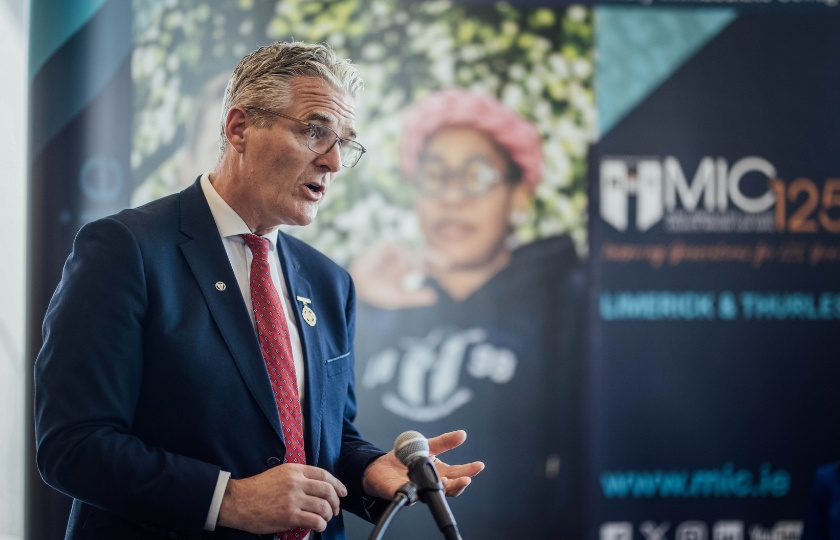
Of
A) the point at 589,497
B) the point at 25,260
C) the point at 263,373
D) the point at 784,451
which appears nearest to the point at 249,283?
the point at 263,373

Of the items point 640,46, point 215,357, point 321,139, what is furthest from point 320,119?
point 640,46

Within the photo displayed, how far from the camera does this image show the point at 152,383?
1479 mm

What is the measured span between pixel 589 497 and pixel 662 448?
42cm

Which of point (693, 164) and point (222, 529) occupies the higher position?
point (693, 164)

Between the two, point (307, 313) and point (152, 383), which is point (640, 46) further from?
point (152, 383)

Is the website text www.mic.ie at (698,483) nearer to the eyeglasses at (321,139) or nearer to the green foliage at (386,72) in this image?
the green foliage at (386,72)

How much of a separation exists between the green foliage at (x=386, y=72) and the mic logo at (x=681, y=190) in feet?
0.55

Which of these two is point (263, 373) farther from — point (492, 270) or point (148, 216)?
point (492, 270)

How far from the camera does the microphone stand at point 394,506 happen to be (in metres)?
1.27

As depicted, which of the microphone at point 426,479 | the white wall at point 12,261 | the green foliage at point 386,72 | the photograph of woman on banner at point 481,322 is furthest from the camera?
the photograph of woman on banner at point 481,322

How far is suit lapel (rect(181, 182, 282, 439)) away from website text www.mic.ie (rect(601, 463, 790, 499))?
2472mm

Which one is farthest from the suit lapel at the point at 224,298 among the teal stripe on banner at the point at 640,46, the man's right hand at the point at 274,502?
the teal stripe on banner at the point at 640,46

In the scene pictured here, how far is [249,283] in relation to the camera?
1.68m

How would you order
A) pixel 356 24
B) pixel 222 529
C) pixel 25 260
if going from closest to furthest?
pixel 222 529, pixel 25 260, pixel 356 24
